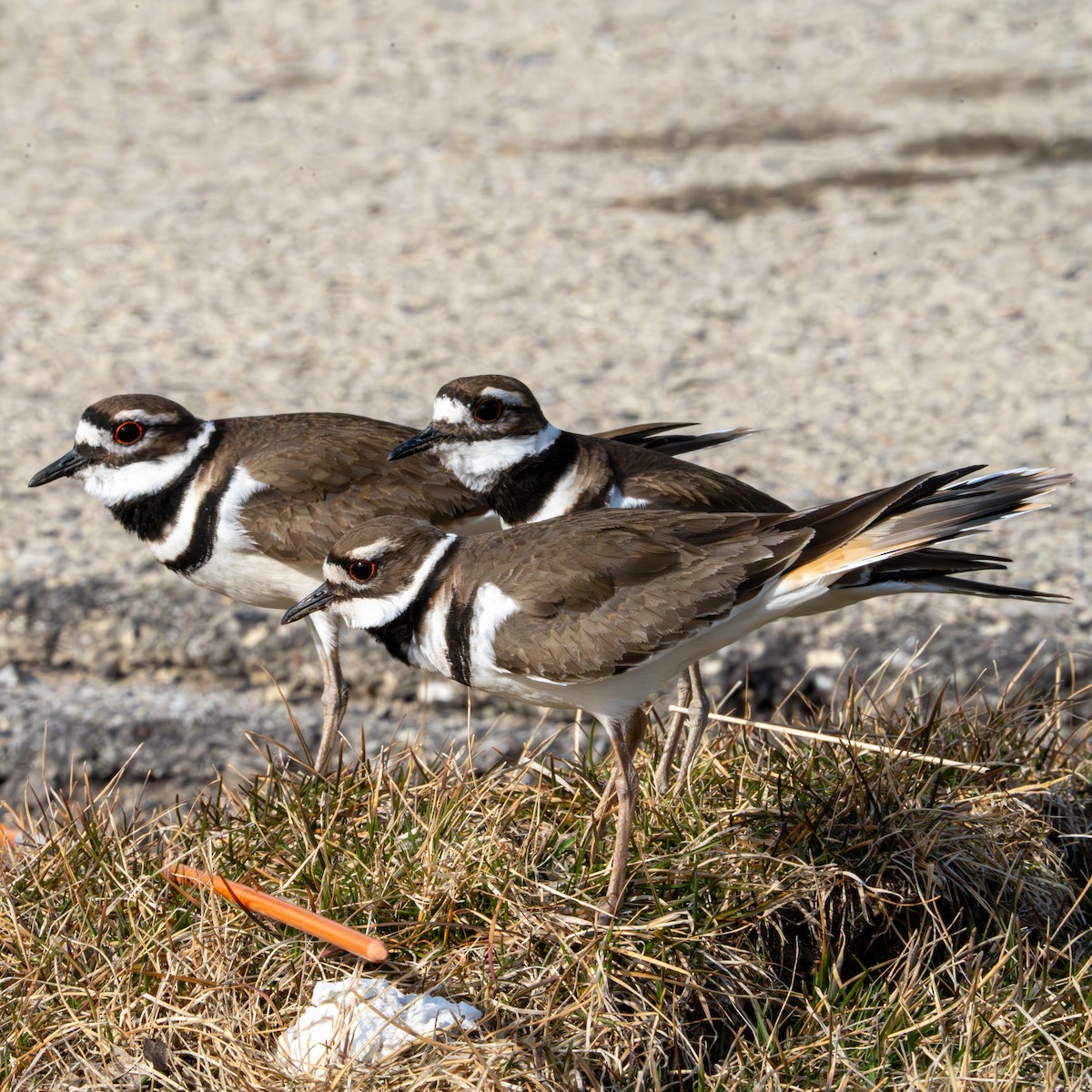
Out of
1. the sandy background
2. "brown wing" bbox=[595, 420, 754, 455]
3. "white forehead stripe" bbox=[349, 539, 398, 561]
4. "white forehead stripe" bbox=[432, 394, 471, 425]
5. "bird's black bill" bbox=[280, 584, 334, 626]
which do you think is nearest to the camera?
"white forehead stripe" bbox=[349, 539, 398, 561]

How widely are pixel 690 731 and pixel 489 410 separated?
3.55 feet

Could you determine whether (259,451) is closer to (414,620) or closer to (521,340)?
(414,620)

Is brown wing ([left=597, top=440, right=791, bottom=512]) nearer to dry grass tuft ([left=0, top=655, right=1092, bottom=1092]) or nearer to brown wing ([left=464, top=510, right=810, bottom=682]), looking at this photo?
brown wing ([left=464, top=510, right=810, bottom=682])

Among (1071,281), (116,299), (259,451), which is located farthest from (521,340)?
(259,451)

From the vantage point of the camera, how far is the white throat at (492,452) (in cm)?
435

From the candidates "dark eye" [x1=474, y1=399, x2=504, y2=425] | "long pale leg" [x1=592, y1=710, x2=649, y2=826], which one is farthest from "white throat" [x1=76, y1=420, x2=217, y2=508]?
"long pale leg" [x1=592, y1=710, x2=649, y2=826]

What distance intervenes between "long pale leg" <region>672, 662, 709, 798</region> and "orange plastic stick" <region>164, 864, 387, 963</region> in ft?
3.63

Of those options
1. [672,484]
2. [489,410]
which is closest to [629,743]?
[672,484]

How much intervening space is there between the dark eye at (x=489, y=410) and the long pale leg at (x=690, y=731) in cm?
88

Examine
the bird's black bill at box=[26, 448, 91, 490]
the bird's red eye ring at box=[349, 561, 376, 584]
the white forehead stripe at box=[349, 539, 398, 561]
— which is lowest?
the bird's red eye ring at box=[349, 561, 376, 584]

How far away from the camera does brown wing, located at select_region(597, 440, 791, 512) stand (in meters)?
4.31

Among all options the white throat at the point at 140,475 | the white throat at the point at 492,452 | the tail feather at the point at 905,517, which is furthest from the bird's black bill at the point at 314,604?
the tail feather at the point at 905,517

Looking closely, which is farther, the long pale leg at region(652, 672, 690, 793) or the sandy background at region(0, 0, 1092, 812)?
the sandy background at region(0, 0, 1092, 812)

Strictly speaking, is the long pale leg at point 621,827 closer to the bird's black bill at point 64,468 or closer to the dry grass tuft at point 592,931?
the dry grass tuft at point 592,931
